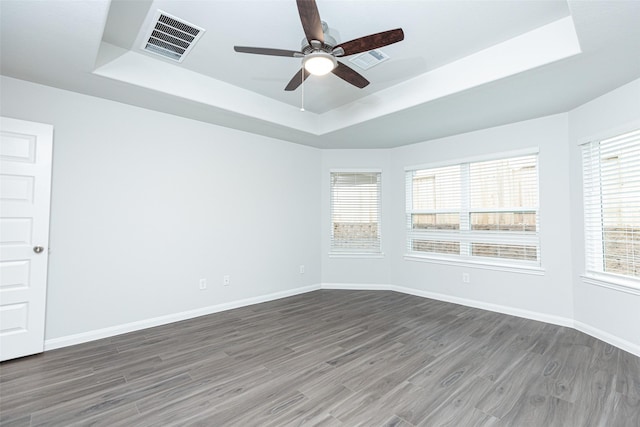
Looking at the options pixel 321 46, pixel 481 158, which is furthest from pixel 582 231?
pixel 321 46

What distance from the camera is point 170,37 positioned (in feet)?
8.96

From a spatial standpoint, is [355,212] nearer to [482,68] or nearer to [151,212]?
[482,68]

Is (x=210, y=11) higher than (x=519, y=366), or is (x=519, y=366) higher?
(x=210, y=11)

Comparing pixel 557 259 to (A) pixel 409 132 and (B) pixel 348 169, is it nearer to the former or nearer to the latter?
(A) pixel 409 132

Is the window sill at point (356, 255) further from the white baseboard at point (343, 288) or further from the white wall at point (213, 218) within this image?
the white baseboard at point (343, 288)

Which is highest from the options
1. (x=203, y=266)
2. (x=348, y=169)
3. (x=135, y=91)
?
(x=135, y=91)

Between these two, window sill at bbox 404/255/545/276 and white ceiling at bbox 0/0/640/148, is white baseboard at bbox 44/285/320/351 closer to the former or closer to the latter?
window sill at bbox 404/255/545/276

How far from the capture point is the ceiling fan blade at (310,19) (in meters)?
1.80

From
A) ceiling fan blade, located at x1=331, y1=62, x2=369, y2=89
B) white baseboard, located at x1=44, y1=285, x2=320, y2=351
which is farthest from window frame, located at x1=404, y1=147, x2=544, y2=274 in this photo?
ceiling fan blade, located at x1=331, y1=62, x2=369, y2=89

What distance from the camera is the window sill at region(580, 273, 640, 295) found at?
117 inches

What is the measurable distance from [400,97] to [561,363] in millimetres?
3090

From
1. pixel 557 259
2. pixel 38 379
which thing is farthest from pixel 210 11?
pixel 557 259

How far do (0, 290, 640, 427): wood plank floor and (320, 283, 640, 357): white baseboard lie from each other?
0.10 metres

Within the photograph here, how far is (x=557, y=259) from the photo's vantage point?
379 cm
